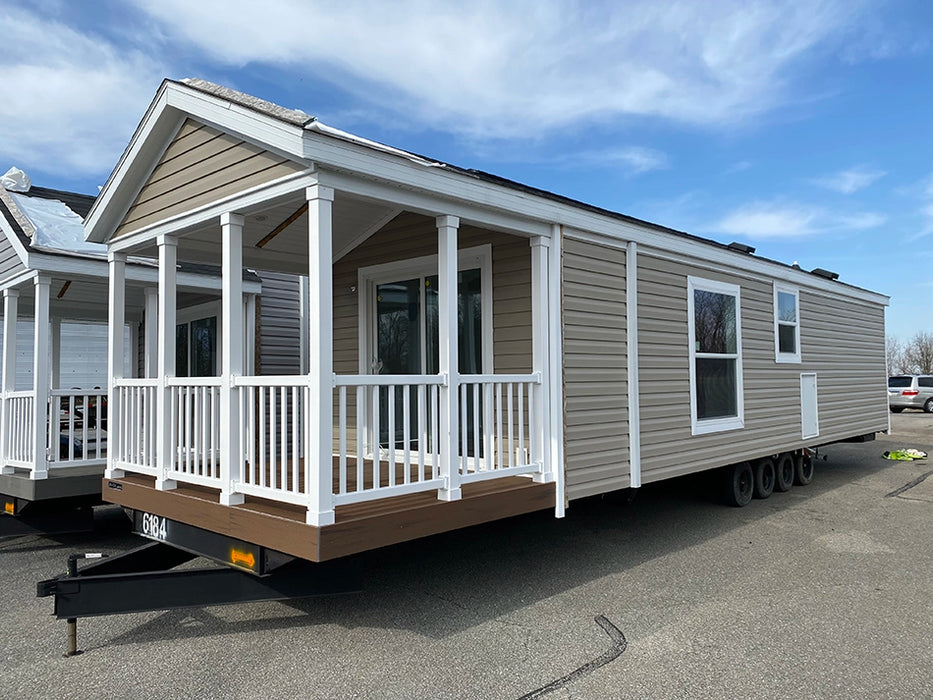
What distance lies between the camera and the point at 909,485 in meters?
9.64

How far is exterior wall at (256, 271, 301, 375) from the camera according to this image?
9.16 m

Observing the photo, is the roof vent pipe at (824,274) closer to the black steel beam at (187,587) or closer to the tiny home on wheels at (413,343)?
the tiny home on wheels at (413,343)

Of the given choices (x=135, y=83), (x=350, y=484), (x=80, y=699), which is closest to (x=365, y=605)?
(x=350, y=484)

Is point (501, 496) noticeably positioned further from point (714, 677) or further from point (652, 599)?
point (714, 677)

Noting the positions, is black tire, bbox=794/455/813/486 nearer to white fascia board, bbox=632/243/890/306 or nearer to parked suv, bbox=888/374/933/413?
white fascia board, bbox=632/243/890/306

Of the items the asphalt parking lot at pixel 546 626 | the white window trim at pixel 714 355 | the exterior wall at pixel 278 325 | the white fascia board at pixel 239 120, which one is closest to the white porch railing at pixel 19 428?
the asphalt parking lot at pixel 546 626

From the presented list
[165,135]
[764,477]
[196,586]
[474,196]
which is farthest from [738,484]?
[165,135]

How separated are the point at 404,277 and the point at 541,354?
204 centimetres

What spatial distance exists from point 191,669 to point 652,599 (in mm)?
3050

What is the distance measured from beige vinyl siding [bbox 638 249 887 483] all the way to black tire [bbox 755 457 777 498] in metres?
0.32

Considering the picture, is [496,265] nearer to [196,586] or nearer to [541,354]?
[541,354]

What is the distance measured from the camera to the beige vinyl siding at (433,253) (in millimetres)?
5488

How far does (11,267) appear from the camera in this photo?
7.04m

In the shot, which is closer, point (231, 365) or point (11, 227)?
point (231, 365)
